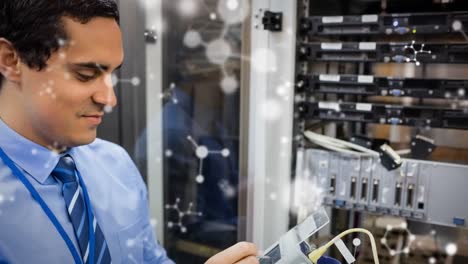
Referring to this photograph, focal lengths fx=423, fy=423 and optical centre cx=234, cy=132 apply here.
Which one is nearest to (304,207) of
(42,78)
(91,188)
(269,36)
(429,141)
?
(429,141)

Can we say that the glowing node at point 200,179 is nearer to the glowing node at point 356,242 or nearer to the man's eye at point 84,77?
the glowing node at point 356,242

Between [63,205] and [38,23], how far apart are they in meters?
0.42

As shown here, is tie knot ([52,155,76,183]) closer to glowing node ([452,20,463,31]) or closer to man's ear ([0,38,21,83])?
man's ear ([0,38,21,83])

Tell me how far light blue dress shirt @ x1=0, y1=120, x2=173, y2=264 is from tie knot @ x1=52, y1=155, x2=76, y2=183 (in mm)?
17

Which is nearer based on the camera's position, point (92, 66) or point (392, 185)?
point (92, 66)

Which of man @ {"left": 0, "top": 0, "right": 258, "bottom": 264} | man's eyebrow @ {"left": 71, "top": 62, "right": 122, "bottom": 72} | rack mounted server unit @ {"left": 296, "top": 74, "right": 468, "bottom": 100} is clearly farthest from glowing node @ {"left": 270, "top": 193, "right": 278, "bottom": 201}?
man's eyebrow @ {"left": 71, "top": 62, "right": 122, "bottom": 72}

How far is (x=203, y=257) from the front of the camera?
78.2 inches

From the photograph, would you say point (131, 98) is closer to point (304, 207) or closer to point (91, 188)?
point (91, 188)

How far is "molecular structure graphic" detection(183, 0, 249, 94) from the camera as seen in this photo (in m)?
1.82

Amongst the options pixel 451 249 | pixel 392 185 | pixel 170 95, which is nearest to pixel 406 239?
pixel 451 249

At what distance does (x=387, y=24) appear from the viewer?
133 centimetres

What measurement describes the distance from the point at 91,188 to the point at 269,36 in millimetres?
765

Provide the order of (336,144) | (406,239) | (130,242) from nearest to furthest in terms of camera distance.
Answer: (130,242) → (336,144) → (406,239)

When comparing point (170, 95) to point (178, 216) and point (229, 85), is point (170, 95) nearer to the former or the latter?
point (229, 85)
